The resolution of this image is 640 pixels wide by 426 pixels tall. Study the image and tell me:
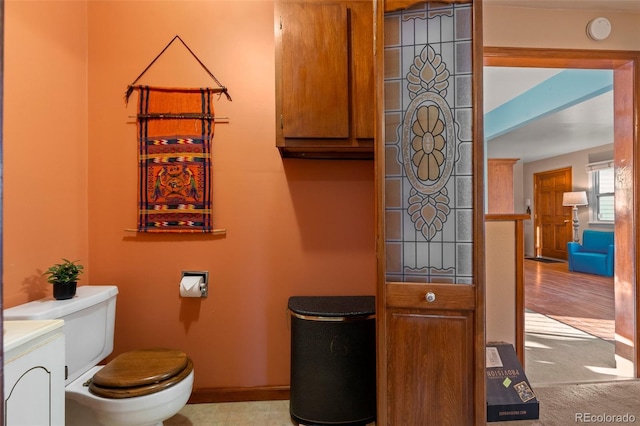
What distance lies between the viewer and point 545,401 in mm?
1887

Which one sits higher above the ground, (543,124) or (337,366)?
(543,124)

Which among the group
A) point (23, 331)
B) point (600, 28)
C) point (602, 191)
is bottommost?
point (23, 331)

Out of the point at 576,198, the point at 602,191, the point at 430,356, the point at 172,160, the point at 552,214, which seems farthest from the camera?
the point at 552,214

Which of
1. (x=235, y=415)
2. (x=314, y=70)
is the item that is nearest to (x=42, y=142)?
(x=314, y=70)

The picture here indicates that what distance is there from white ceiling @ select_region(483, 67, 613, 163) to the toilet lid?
3.21m

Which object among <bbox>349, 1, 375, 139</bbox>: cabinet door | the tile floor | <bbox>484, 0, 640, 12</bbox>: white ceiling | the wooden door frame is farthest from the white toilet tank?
<bbox>484, 0, 640, 12</bbox>: white ceiling

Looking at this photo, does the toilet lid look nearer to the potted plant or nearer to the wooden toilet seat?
the wooden toilet seat

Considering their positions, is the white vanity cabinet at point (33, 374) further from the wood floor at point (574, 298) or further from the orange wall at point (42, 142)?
the wood floor at point (574, 298)

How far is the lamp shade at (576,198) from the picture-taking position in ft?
21.4

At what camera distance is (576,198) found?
657 centimetres

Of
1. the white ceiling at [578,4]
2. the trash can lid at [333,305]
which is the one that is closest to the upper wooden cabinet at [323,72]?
the trash can lid at [333,305]

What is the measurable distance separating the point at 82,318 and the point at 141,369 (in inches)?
16.4

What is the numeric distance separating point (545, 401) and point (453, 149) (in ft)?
5.71

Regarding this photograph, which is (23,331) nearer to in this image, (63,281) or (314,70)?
(63,281)
